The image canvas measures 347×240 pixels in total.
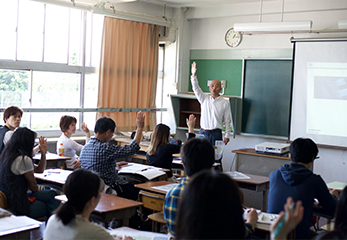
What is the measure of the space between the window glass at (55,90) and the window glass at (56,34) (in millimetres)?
285

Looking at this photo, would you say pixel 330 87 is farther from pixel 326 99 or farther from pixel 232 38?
pixel 232 38

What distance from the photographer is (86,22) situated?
23.1 feet

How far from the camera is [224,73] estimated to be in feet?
25.6

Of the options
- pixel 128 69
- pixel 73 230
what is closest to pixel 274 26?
pixel 128 69

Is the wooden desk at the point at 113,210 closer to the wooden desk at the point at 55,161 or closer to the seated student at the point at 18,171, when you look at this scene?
the seated student at the point at 18,171

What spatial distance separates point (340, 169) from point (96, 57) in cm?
472

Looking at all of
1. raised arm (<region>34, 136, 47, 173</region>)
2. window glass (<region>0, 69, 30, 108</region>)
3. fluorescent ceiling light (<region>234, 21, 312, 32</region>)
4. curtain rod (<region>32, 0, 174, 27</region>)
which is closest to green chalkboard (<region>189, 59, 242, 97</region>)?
fluorescent ceiling light (<region>234, 21, 312, 32</region>)

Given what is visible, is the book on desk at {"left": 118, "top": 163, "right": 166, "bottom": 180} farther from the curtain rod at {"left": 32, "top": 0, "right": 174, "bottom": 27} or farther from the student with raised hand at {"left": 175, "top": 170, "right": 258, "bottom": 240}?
the curtain rod at {"left": 32, "top": 0, "right": 174, "bottom": 27}

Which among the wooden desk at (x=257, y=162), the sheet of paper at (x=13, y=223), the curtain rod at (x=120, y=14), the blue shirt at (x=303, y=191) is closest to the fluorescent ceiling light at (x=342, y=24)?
the wooden desk at (x=257, y=162)

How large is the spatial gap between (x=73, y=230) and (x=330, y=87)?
5.53 meters

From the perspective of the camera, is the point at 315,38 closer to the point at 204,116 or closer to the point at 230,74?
the point at 230,74

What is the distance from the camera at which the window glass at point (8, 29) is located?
604cm

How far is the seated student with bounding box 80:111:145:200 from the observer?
396 cm

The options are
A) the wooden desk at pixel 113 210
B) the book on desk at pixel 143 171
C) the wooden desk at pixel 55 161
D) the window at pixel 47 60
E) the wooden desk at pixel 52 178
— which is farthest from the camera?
the window at pixel 47 60
